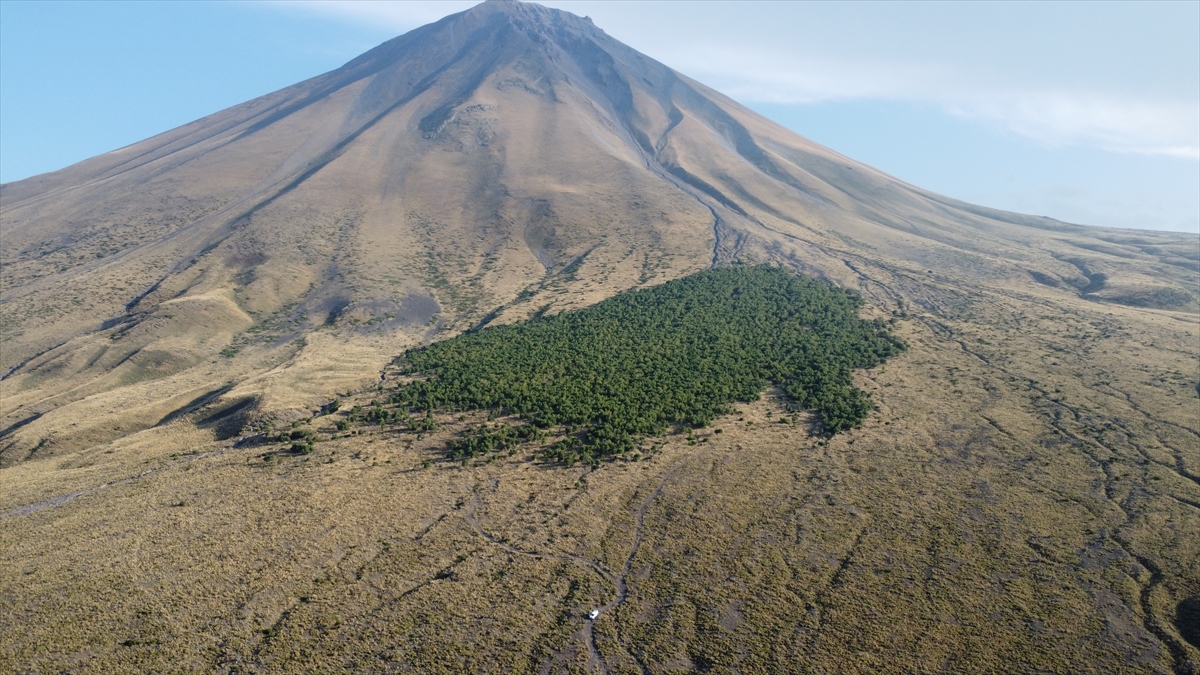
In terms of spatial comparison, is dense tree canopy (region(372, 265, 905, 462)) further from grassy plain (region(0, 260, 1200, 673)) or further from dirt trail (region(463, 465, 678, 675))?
dirt trail (region(463, 465, 678, 675))

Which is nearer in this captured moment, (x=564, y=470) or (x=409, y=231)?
(x=564, y=470)

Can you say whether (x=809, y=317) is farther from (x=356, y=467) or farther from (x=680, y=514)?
(x=356, y=467)

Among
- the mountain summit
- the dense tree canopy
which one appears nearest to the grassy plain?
the dense tree canopy

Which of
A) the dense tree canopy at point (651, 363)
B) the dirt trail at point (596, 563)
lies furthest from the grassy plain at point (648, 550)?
the dense tree canopy at point (651, 363)

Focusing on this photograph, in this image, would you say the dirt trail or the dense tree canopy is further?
the dense tree canopy

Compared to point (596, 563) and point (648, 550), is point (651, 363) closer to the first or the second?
point (648, 550)

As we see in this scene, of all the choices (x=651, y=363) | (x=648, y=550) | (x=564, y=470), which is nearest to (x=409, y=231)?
(x=651, y=363)
